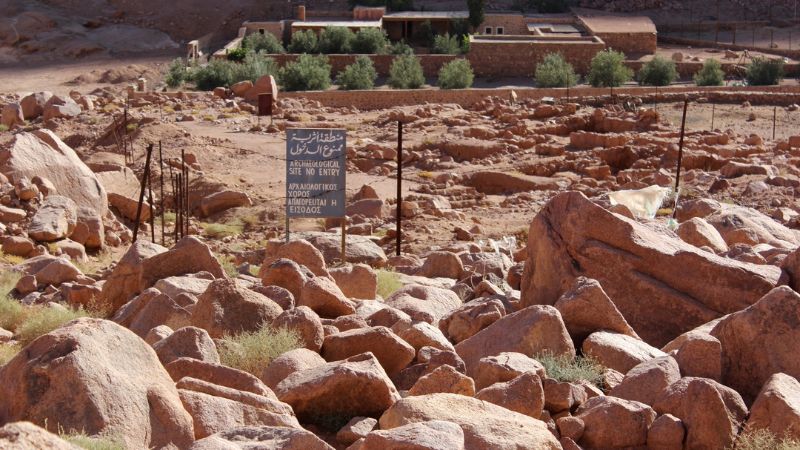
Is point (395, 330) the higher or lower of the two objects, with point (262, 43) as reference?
higher

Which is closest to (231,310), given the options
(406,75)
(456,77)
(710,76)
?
(456,77)

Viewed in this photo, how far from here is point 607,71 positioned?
1636 inches

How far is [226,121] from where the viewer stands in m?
30.9

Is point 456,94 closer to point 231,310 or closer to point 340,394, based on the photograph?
point 231,310

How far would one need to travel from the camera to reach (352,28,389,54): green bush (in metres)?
48.6

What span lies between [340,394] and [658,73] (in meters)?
38.5

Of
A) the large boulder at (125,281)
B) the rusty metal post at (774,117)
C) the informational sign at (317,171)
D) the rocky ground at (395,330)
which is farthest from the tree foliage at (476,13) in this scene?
the large boulder at (125,281)

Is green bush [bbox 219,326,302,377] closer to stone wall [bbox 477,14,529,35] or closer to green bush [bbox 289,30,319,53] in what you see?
green bush [bbox 289,30,319,53]

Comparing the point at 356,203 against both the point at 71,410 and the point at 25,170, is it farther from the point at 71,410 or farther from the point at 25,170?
the point at 71,410

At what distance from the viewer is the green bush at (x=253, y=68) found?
132 ft

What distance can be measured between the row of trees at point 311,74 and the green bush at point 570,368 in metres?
33.6

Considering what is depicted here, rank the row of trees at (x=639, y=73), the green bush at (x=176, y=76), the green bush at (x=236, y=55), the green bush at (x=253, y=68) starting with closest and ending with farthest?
1. the green bush at (x=253, y=68)
2. the row of trees at (x=639, y=73)
3. the green bush at (x=176, y=76)
4. the green bush at (x=236, y=55)

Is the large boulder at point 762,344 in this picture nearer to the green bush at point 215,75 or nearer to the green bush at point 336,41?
the green bush at point 215,75

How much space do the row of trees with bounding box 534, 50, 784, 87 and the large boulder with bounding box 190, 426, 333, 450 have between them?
118 ft
